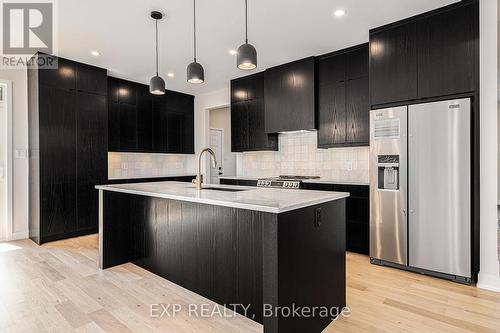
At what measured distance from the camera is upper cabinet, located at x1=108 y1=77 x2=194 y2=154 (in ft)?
17.0

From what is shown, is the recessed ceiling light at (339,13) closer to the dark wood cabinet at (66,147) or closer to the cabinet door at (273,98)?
the cabinet door at (273,98)

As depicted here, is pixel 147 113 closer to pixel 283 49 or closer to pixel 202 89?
pixel 202 89

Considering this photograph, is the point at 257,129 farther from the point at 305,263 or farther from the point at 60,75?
the point at 305,263

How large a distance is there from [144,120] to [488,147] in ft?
17.7

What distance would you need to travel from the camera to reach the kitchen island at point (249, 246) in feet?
5.31

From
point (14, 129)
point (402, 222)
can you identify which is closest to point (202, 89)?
point (14, 129)

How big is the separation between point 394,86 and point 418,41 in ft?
1.64

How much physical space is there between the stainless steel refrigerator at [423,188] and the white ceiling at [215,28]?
106 centimetres

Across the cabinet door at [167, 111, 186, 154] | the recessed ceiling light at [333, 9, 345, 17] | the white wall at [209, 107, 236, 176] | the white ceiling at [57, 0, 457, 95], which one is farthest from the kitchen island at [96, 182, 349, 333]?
the white wall at [209, 107, 236, 176]

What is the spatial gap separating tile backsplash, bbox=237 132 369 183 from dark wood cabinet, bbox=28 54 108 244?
110 inches

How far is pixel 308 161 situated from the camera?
4730 millimetres

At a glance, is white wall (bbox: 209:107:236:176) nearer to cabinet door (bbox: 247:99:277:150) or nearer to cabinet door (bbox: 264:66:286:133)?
cabinet door (bbox: 247:99:277:150)

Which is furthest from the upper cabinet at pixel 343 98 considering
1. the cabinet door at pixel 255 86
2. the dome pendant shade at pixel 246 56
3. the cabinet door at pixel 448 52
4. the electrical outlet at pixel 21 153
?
the electrical outlet at pixel 21 153

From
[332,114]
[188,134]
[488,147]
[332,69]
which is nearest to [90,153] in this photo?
[188,134]
